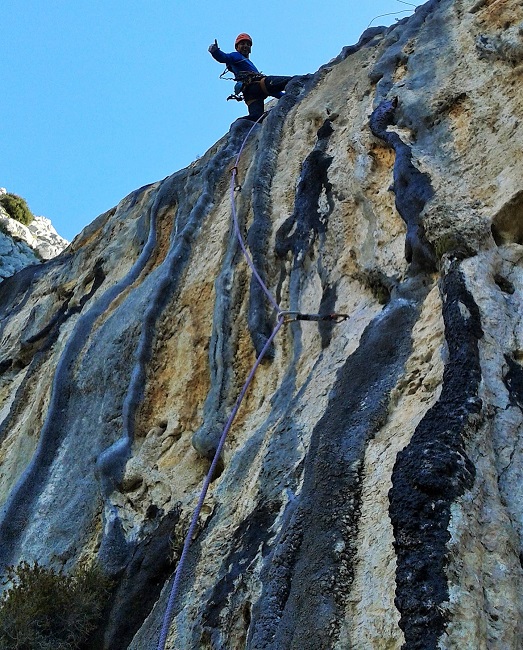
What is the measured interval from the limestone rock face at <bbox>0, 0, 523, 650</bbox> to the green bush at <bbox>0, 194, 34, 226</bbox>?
7213mm

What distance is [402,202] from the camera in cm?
546

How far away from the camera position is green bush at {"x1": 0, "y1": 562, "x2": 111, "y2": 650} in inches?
191

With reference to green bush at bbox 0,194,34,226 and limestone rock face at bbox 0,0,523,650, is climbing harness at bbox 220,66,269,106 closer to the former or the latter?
limestone rock face at bbox 0,0,523,650

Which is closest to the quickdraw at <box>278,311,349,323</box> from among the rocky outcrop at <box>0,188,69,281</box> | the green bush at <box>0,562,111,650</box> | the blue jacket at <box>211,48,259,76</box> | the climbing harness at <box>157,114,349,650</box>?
the climbing harness at <box>157,114,349,650</box>

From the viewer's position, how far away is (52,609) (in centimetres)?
507

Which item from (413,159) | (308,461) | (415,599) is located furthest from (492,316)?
(413,159)

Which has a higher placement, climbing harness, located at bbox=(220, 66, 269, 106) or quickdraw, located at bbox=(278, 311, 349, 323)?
climbing harness, located at bbox=(220, 66, 269, 106)

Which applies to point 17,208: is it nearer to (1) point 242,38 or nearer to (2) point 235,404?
(1) point 242,38

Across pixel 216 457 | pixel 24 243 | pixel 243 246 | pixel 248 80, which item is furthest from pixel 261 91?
pixel 216 457

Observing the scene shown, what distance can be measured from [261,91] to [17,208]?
689 centimetres

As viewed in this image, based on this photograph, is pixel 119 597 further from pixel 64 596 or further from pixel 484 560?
pixel 484 560

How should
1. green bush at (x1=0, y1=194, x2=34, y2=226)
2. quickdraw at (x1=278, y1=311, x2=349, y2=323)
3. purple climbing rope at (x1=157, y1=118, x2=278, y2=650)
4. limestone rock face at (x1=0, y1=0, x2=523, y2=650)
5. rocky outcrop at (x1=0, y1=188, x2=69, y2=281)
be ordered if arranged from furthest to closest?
green bush at (x1=0, y1=194, x2=34, y2=226) → rocky outcrop at (x1=0, y1=188, x2=69, y2=281) → quickdraw at (x1=278, y1=311, x2=349, y2=323) → purple climbing rope at (x1=157, y1=118, x2=278, y2=650) → limestone rock face at (x1=0, y1=0, x2=523, y2=650)

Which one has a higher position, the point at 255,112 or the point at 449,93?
the point at 255,112

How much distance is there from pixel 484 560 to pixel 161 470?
3365mm
